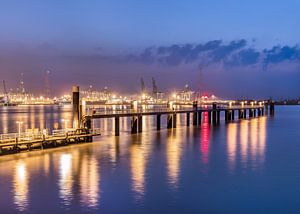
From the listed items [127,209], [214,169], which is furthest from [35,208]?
[214,169]

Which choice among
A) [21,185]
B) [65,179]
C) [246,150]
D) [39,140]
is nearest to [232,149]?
[246,150]

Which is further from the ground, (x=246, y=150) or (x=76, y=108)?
(x=76, y=108)

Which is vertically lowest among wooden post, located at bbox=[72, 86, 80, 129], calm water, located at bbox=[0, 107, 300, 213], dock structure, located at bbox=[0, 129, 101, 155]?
calm water, located at bbox=[0, 107, 300, 213]

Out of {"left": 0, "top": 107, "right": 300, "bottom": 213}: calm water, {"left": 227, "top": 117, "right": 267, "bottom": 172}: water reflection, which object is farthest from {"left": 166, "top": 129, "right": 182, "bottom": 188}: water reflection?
{"left": 227, "top": 117, "right": 267, "bottom": 172}: water reflection

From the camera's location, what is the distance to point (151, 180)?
26.1 meters

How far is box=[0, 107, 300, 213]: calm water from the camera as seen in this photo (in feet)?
68.1

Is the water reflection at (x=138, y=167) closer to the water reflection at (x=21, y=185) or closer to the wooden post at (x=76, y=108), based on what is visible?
the water reflection at (x=21, y=185)

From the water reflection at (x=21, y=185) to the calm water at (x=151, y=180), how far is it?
4cm

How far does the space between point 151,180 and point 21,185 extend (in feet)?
23.3

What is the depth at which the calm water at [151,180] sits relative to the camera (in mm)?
20750

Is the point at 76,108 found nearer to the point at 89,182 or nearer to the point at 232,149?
the point at 232,149

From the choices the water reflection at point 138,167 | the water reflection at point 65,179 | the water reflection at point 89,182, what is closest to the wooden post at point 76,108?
the water reflection at point 138,167

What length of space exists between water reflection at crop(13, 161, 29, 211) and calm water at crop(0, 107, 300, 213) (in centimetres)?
4

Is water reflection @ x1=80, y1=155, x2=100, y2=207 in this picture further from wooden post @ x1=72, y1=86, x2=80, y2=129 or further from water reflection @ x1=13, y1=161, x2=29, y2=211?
wooden post @ x1=72, y1=86, x2=80, y2=129
